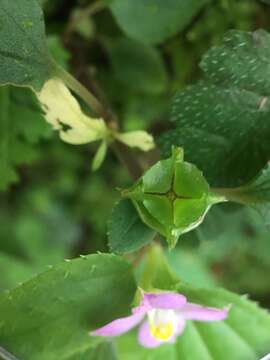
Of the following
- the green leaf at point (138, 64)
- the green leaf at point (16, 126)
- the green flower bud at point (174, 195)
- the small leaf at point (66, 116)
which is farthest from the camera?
the green leaf at point (138, 64)

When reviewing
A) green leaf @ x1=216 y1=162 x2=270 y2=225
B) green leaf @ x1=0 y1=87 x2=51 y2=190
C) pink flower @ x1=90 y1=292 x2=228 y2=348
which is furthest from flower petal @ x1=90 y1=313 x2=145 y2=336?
green leaf @ x1=0 y1=87 x2=51 y2=190

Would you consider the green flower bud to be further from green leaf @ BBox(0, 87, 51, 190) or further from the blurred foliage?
green leaf @ BBox(0, 87, 51, 190)

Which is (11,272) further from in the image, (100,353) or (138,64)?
(100,353)

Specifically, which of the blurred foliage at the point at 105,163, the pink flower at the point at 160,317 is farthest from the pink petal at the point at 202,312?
the blurred foliage at the point at 105,163

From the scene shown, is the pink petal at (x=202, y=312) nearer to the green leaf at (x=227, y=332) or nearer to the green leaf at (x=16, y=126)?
the green leaf at (x=227, y=332)

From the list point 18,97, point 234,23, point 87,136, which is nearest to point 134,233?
point 87,136

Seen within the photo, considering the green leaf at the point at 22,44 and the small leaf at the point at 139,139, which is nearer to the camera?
the green leaf at the point at 22,44

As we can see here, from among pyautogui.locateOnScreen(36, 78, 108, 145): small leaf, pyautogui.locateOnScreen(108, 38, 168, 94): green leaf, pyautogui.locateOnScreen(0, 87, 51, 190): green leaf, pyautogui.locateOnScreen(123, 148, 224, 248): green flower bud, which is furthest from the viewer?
pyautogui.locateOnScreen(108, 38, 168, 94): green leaf
